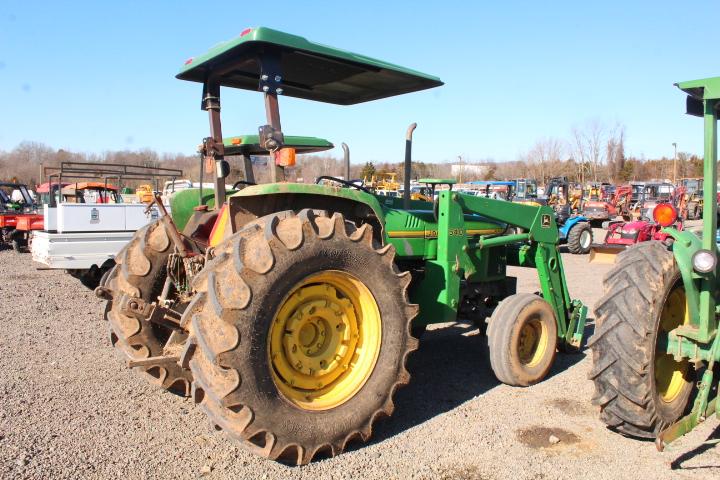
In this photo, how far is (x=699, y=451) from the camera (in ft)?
12.2

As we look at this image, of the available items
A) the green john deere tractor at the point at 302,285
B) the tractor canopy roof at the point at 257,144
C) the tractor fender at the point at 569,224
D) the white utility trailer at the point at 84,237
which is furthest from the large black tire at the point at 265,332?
the tractor fender at the point at 569,224

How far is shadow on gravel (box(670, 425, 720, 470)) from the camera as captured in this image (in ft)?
11.5

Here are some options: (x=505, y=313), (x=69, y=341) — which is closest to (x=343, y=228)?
(x=505, y=313)

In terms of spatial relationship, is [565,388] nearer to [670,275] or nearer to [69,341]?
[670,275]

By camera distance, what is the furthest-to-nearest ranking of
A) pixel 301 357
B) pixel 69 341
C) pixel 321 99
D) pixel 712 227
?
pixel 69 341 < pixel 321 99 < pixel 301 357 < pixel 712 227

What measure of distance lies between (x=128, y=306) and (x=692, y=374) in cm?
385

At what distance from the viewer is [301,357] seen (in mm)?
3693

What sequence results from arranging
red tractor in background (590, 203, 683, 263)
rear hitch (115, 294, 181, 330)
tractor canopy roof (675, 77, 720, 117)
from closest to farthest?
tractor canopy roof (675, 77, 720, 117), rear hitch (115, 294, 181, 330), red tractor in background (590, 203, 683, 263)

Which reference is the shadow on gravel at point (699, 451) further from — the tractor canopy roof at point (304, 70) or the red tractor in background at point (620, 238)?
the red tractor in background at point (620, 238)

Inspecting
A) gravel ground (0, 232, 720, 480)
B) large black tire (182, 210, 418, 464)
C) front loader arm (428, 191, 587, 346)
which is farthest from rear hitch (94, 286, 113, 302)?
front loader arm (428, 191, 587, 346)

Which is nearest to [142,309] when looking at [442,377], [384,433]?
[384,433]

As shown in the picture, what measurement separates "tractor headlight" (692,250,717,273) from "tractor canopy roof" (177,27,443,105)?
2.32m

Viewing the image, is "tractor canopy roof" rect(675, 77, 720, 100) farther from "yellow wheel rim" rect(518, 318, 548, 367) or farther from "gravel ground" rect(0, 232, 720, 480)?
"yellow wheel rim" rect(518, 318, 548, 367)

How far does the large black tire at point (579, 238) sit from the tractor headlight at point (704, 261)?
14.2m
